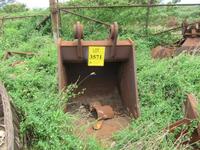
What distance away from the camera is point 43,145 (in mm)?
2895

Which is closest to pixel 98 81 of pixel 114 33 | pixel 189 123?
pixel 114 33

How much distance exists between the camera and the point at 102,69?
457 centimetres

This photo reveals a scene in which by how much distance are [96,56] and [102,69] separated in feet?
1.59

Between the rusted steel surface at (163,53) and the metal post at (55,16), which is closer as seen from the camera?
the rusted steel surface at (163,53)

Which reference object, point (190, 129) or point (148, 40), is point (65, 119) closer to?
point (190, 129)

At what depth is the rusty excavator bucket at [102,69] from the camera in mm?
4016

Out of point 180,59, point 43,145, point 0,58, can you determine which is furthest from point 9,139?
point 0,58

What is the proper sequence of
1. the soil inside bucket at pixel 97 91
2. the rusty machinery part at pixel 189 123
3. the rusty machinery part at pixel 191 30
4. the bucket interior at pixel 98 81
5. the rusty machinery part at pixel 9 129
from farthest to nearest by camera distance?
the rusty machinery part at pixel 191 30 < the bucket interior at pixel 98 81 < the soil inside bucket at pixel 97 91 < the rusty machinery part at pixel 189 123 < the rusty machinery part at pixel 9 129

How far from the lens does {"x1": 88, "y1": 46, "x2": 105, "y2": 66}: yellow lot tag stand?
4070mm

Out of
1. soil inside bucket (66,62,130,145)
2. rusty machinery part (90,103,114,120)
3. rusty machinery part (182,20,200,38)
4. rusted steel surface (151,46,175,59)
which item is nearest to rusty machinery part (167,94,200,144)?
soil inside bucket (66,62,130,145)

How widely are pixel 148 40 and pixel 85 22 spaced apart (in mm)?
1452

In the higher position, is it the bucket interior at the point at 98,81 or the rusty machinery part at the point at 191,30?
the rusty machinery part at the point at 191,30

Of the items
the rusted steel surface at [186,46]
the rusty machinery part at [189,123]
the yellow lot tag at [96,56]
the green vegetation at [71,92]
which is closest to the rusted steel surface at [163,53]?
the rusted steel surface at [186,46]

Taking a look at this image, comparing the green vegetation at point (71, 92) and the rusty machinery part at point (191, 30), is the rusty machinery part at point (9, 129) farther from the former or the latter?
the rusty machinery part at point (191, 30)
